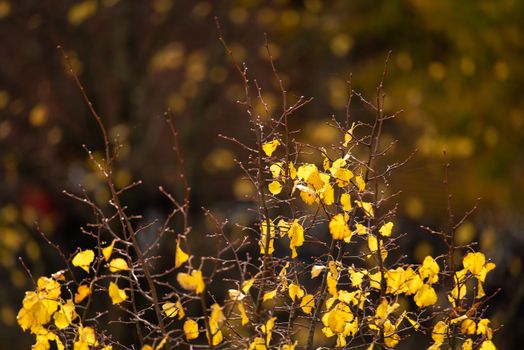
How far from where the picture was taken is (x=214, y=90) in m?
8.65

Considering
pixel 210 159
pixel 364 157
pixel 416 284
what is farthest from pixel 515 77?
pixel 416 284

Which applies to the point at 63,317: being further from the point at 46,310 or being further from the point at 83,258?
the point at 83,258

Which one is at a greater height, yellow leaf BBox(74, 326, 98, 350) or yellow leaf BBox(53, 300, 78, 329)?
yellow leaf BBox(53, 300, 78, 329)

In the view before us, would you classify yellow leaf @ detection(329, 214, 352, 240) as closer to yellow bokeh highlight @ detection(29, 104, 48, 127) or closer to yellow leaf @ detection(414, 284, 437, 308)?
yellow leaf @ detection(414, 284, 437, 308)

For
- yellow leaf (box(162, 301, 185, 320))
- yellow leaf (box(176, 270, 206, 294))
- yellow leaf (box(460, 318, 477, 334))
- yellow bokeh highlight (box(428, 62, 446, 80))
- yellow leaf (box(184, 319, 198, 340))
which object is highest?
yellow leaf (box(176, 270, 206, 294))

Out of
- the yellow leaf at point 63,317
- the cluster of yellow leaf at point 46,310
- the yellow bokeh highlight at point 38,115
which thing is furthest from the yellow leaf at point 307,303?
the yellow bokeh highlight at point 38,115

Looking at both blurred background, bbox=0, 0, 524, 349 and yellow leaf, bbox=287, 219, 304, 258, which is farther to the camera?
blurred background, bbox=0, 0, 524, 349

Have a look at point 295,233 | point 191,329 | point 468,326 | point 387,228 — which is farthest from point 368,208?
point 191,329

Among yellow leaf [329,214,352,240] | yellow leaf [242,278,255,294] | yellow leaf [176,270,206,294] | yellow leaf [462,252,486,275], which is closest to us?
yellow leaf [176,270,206,294]

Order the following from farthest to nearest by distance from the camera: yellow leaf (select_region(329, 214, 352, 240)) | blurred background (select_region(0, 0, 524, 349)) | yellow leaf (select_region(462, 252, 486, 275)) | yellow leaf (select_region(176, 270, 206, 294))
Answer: blurred background (select_region(0, 0, 524, 349)), yellow leaf (select_region(462, 252, 486, 275)), yellow leaf (select_region(329, 214, 352, 240)), yellow leaf (select_region(176, 270, 206, 294))

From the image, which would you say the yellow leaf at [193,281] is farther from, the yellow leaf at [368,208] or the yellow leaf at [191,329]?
the yellow leaf at [368,208]

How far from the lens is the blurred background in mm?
7758

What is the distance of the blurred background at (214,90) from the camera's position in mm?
7758

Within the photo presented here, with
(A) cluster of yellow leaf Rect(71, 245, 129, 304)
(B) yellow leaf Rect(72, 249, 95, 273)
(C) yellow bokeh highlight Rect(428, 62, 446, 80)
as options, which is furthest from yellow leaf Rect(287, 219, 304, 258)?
(C) yellow bokeh highlight Rect(428, 62, 446, 80)
